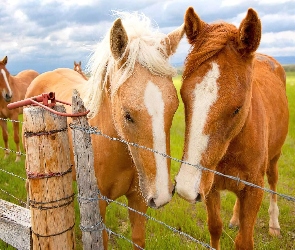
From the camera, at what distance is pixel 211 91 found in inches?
79.4

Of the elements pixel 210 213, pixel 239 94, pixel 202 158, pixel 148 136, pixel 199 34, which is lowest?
pixel 210 213

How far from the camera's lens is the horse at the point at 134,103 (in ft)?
6.35

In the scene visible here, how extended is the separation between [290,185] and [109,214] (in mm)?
3324

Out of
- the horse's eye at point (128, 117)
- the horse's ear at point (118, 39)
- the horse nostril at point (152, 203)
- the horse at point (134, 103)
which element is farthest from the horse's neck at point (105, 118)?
the horse nostril at point (152, 203)

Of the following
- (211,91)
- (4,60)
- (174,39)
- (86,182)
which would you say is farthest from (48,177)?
(4,60)

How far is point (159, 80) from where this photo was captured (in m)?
2.04

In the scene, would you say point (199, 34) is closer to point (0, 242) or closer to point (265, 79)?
point (265, 79)

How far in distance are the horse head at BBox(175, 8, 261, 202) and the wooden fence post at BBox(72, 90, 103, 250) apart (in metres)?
0.52

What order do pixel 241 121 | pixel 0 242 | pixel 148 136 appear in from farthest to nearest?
pixel 0 242 → pixel 241 121 → pixel 148 136

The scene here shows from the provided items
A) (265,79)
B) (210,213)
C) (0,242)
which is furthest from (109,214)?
(265,79)

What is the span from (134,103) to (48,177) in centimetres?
67

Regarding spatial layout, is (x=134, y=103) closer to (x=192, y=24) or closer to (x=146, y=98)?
(x=146, y=98)

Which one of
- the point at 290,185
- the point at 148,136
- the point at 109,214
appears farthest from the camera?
the point at 290,185

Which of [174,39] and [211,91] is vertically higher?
[174,39]
